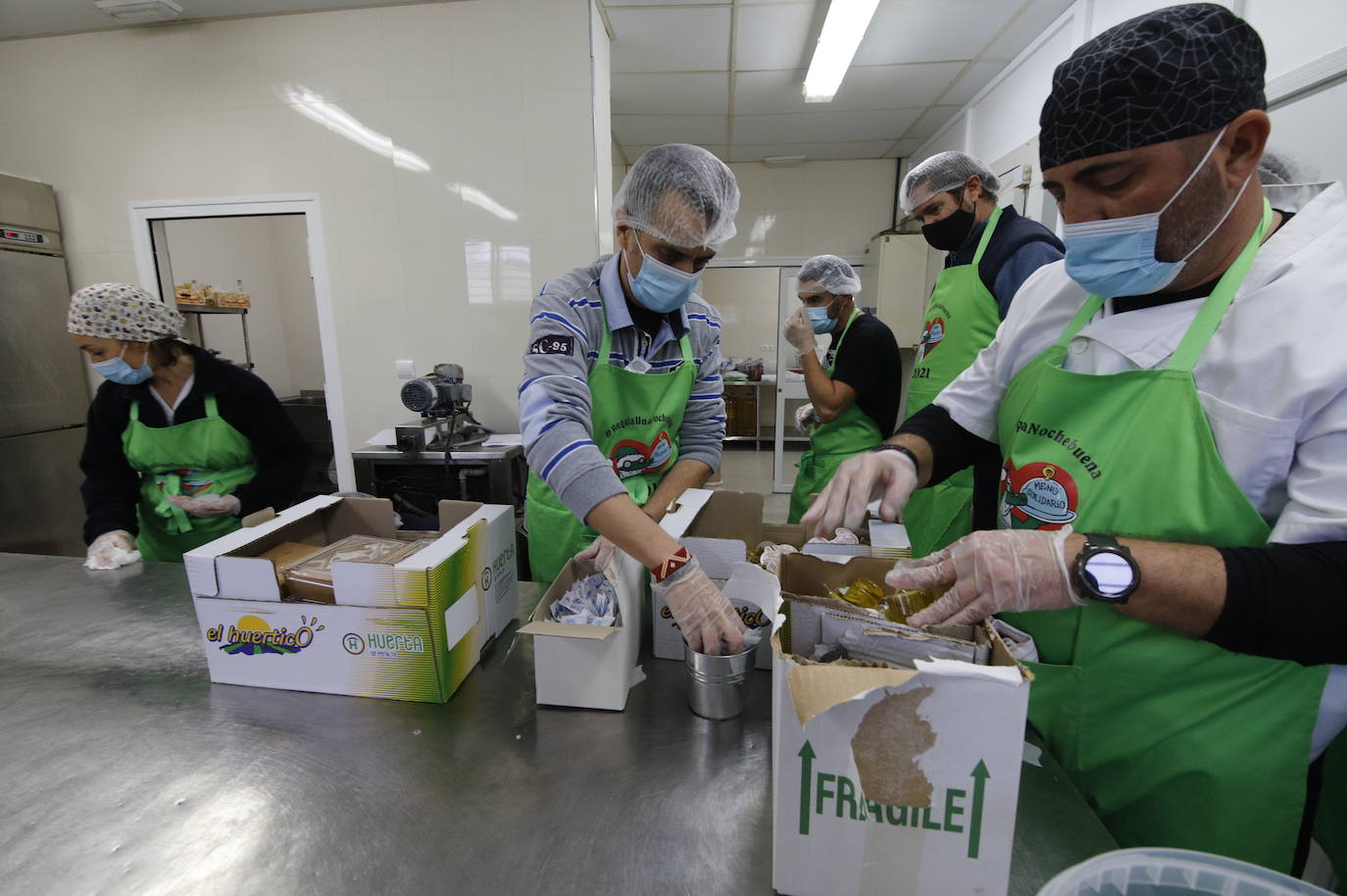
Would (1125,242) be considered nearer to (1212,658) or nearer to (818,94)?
(1212,658)

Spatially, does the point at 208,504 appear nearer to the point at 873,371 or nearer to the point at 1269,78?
the point at 873,371

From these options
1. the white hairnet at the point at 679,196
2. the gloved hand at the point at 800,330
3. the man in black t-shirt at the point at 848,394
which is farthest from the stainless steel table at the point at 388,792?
the gloved hand at the point at 800,330

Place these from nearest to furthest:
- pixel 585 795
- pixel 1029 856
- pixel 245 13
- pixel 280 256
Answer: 1. pixel 1029 856
2. pixel 585 795
3. pixel 245 13
4. pixel 280 256

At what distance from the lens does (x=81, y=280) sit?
131 inches

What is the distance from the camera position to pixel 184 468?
187 cm

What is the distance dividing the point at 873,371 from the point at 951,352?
390 mm

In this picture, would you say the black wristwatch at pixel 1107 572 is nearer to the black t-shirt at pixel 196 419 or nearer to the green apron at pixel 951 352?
the green apron at pixel 951 352

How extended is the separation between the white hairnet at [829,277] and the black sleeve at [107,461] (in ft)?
8.26

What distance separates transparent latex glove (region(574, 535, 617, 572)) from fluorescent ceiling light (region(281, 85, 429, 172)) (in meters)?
2.70

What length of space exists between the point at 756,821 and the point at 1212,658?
597 millimetres

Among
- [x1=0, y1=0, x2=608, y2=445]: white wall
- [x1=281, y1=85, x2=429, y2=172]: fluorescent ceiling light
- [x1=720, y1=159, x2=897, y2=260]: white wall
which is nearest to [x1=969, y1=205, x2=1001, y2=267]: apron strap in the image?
[x1=0, y1=0, x2=608, y2=445]: white wall

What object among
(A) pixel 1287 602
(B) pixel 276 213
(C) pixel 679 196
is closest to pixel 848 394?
(C) pixel 679 196

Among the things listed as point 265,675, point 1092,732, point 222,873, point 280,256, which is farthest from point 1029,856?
point 280,256

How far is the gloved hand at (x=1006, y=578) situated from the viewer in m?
0.74
